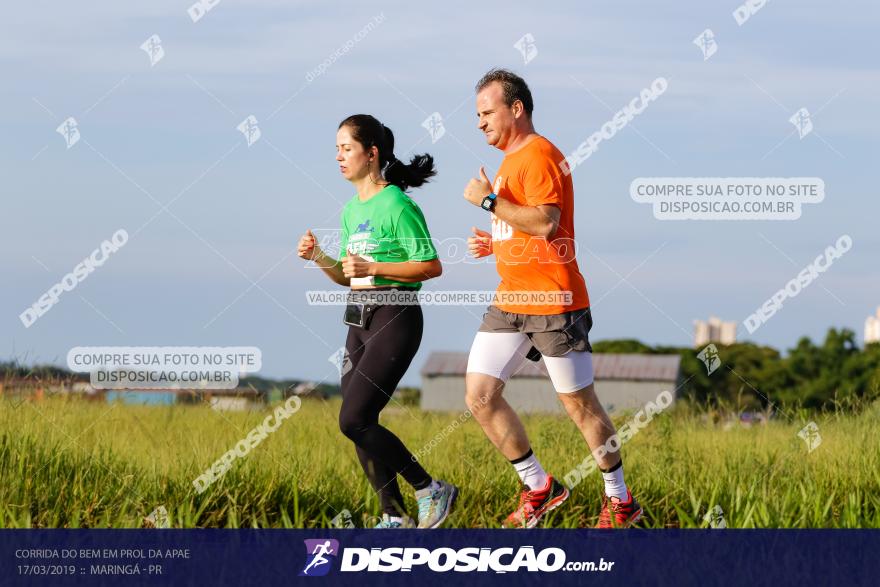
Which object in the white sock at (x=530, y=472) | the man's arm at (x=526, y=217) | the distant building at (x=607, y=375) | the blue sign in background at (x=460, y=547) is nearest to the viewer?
the blue sign in background at (x=460, y=547)

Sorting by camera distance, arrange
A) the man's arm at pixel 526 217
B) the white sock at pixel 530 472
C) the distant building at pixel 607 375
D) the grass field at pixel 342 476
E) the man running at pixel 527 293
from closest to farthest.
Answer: the man's arm at pixel 526 217 → the man running at pixel 527 293 → the white sock at pixel 530 472 → the grass field at pixel 342 476 → the distant building at pixel 607 375

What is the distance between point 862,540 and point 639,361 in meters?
24.7

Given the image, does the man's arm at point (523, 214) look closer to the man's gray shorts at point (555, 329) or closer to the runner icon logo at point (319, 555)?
the man's gray shorts at point (555, 329)

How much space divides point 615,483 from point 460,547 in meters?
1.12

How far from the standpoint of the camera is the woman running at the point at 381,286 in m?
5.70

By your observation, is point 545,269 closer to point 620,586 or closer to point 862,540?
point 620,586

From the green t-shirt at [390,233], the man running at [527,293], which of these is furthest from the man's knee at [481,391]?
the green t-shirt at [390,233]

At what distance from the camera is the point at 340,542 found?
528 centimetres

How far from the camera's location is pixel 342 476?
6.76 m

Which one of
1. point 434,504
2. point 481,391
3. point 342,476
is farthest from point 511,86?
point 342,476

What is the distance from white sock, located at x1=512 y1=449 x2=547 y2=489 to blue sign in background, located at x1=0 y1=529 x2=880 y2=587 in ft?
1.63

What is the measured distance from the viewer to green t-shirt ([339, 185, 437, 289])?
225 inches

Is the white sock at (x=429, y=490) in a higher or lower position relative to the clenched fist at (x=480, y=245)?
lower

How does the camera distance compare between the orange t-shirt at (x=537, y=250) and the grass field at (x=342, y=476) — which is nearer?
the orange t-shirt at (x=537, y=250)
